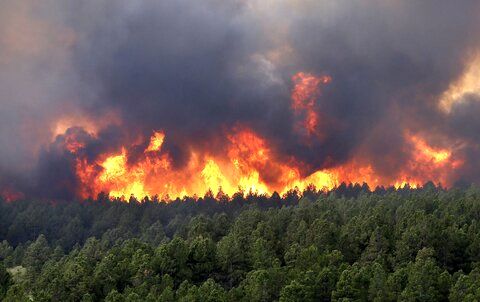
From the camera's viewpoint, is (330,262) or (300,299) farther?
(330,262)

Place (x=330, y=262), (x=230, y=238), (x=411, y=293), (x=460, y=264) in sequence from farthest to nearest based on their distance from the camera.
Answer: (x=230, y=238) → (x=460, y=264) → (x=330, y=262) → (x=411, y=293)

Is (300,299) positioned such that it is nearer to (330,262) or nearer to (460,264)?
(330,262)

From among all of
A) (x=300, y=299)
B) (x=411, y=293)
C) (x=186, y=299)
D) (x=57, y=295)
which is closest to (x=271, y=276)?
(x=300, y=299)

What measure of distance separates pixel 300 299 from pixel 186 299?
24361 mm

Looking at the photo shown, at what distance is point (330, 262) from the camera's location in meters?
144

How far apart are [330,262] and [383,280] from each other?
23.2 meters

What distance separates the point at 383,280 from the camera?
400 feet

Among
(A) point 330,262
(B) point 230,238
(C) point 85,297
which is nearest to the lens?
(C) point 85,297

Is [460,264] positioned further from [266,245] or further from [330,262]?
[266,245]

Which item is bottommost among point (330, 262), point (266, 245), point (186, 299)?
point (186, 299)

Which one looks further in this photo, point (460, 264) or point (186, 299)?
point (460, 264)

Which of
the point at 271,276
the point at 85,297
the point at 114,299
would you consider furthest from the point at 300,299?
the point at 85,297

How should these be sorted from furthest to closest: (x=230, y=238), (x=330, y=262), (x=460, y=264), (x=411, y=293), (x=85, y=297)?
1. (x=230, y=238)
2. (x=460, y=264)
3. (x=330, y=262)
4. (x=85, y=297)
5. (x=411, y=293)

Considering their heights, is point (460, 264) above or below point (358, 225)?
below
